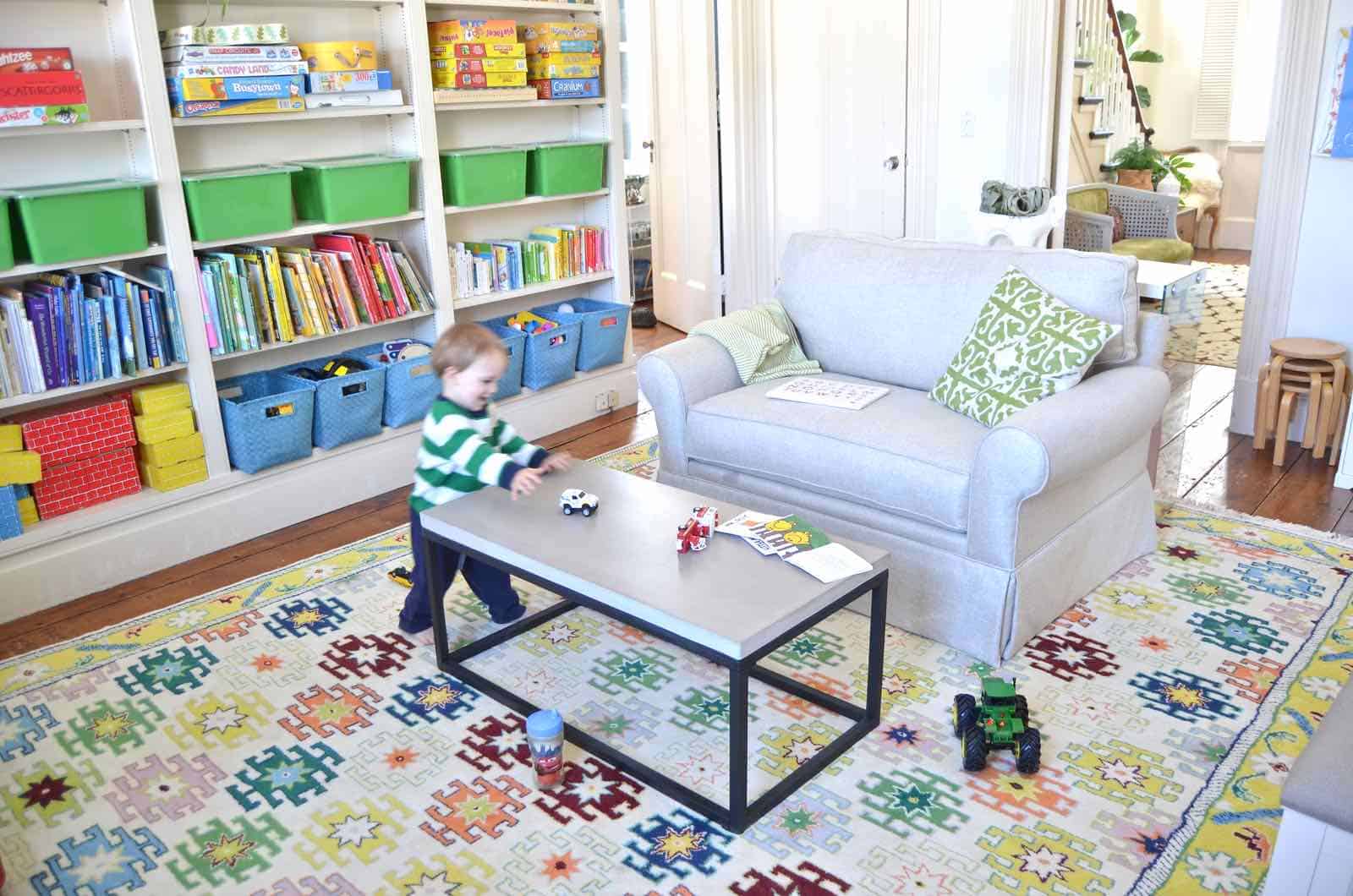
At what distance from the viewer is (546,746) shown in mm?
2188

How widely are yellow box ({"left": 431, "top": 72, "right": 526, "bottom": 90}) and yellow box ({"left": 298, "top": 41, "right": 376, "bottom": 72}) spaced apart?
1.01ft

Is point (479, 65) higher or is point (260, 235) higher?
point (479, 65)

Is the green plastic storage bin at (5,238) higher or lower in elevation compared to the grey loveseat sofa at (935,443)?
higher

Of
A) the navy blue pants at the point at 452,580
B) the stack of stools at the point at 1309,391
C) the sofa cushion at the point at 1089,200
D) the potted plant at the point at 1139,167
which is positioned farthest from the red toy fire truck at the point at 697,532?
A: the potted plant at the point at 1139,167

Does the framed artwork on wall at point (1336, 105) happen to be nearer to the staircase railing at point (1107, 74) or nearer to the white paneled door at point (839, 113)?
the white paneled door at point (839, 113)

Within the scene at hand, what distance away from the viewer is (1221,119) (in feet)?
27.5

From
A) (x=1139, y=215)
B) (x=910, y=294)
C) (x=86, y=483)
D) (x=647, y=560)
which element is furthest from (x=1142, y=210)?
(x=86, y=483)

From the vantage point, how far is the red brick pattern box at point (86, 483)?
312 cm

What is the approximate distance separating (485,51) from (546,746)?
2.72 m

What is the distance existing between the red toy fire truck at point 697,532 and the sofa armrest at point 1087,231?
383cm

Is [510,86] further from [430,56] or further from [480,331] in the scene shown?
[480,331]

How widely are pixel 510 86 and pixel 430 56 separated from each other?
316 mm

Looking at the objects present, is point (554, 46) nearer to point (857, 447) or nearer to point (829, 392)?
point (829, 392)

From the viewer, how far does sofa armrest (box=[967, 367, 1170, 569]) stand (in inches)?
97.0
